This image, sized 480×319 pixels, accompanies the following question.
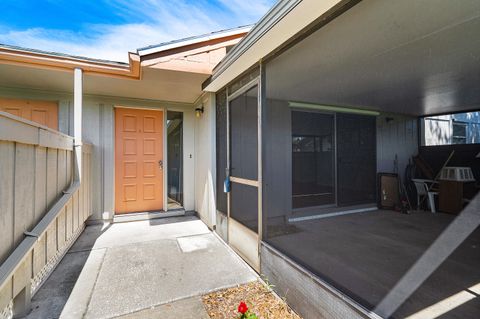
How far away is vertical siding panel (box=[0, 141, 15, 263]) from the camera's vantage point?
141cm

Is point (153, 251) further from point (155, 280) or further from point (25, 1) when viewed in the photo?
point (25, 1)

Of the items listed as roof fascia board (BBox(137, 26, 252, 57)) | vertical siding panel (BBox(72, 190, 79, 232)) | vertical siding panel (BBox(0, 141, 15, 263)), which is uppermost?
roof fascia board (BBox(137, 26, 252, 57))

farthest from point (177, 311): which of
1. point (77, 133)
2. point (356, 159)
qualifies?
point (356, 159)

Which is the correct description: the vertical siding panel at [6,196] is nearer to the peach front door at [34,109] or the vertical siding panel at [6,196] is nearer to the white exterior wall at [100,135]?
the white exterior wall at [100,135]

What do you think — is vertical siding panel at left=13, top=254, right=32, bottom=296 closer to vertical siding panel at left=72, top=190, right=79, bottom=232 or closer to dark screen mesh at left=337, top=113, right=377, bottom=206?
vertical siding panel at left=72, top=190, right=79, bottom=232

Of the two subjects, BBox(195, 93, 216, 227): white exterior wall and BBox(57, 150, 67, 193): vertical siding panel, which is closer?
BBox(57, 150, 67, 193): vertical siding panel

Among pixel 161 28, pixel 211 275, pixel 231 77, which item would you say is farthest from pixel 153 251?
pixel 161 28

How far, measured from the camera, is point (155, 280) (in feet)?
7.76

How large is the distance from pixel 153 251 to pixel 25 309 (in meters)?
1.37

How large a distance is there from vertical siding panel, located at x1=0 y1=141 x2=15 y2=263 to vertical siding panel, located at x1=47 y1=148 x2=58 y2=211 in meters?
0.73

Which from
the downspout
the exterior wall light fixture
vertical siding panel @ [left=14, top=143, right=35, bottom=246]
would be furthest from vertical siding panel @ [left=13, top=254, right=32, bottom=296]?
the exterior wall light fixture

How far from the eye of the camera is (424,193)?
5262mm

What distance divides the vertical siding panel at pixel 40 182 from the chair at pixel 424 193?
22.6 ft

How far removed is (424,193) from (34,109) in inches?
327
